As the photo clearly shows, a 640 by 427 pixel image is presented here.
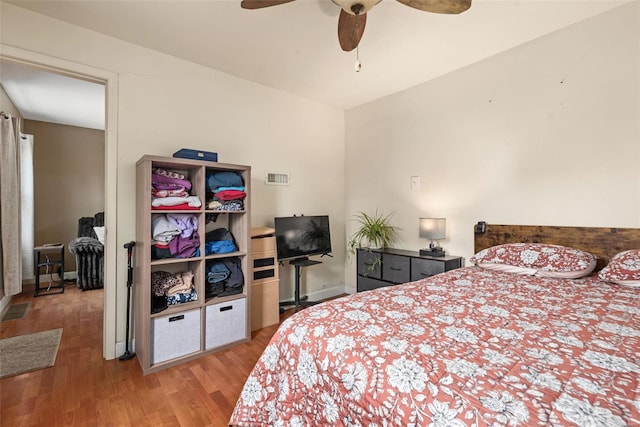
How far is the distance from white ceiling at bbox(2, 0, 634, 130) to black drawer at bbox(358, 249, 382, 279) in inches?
78.4

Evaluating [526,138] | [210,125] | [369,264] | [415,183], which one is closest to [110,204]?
[210,125]

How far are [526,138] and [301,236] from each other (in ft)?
7.82

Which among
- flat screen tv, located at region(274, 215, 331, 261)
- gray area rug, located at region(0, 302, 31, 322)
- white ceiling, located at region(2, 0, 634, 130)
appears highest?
white ceiling, located at region(2, 0, 634, 130)

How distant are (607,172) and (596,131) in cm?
33

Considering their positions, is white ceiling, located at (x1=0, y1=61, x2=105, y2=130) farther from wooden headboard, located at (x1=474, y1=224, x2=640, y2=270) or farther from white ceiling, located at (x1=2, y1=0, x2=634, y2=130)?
wooden headboard, located at (x1=474, y1=224, x2=640, y2=270)

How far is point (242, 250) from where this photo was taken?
2801 mm

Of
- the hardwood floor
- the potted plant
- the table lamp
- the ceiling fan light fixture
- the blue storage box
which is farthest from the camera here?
the potted plant

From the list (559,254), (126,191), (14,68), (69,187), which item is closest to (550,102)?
(559,254)

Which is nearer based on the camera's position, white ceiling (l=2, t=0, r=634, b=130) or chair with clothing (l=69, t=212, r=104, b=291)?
white ceiling (l=2, t=0, r=634, b=130)

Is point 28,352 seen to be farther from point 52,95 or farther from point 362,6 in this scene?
point 362,6

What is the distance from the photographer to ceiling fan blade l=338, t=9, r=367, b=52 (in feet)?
6.16

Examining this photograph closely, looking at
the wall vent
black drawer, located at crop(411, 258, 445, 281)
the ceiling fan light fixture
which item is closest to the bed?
black drawer, located at crop(411, 258, 445, 281)

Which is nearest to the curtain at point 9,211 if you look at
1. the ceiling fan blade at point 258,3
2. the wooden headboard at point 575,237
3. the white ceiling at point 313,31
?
the white ceiling at point 313,31

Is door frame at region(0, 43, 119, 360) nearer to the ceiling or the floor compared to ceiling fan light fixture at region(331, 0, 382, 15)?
nearer to the floor
